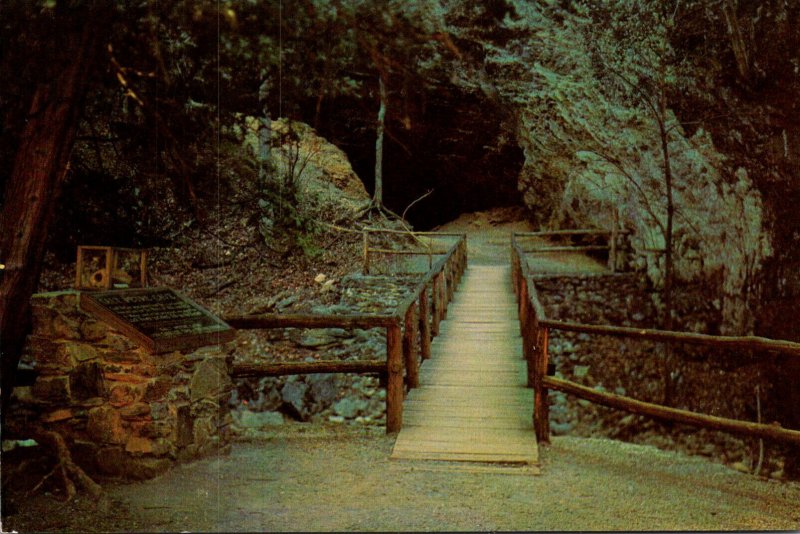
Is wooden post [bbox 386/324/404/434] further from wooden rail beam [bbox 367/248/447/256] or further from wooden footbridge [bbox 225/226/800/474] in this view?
wooden rail beam [bbox 367/248/447/256]

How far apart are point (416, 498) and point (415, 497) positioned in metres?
0.01

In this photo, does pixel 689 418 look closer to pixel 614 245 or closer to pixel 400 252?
pixel 400 252

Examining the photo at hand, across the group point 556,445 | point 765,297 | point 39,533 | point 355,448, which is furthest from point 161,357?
point 765,297

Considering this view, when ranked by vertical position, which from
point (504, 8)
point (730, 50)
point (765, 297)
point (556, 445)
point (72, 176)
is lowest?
point (556, 445)

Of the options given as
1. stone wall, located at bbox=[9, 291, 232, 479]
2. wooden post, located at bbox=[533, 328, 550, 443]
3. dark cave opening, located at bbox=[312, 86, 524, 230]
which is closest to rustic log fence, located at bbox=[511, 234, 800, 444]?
wooden post, located at bbox=[533, 328, 550, 443]

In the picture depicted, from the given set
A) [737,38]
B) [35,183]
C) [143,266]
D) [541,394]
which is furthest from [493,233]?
[35,183]

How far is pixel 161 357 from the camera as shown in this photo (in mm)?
3436

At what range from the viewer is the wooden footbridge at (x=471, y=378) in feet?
12.1

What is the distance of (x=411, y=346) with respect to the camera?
204 inches

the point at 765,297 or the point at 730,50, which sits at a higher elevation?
A: the point at 730,50

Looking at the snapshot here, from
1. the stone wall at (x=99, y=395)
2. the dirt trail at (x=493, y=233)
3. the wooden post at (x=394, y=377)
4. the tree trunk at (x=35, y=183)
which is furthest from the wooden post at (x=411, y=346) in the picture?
the dirt trail at (x=493, y=233)

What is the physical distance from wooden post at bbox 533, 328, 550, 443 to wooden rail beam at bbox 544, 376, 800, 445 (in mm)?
112

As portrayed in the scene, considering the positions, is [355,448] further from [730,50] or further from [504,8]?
[730,50]

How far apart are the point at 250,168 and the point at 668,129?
5.02 metres
